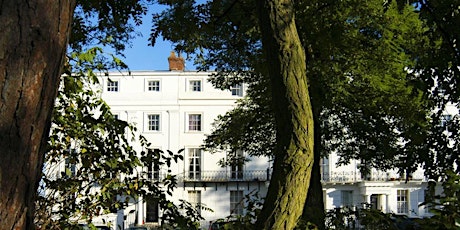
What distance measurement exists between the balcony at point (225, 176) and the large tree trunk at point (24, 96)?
143ft

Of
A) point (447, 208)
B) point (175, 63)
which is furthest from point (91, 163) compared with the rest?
point (175, 63)

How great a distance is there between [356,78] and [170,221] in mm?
14684

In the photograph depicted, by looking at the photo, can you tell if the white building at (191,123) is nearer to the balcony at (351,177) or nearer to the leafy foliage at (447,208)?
the balcony at (351,177)

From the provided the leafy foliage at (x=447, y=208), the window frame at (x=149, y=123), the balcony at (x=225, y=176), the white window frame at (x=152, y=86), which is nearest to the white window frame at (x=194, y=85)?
the white window frame at (x=152, y=86)

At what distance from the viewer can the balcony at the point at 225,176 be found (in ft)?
148

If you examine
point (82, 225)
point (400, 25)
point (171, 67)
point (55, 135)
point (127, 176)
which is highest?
point (171, 67)

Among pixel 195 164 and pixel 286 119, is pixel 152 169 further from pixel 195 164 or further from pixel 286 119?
pixel 195 164

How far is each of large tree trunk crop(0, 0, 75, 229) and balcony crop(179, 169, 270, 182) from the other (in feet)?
143

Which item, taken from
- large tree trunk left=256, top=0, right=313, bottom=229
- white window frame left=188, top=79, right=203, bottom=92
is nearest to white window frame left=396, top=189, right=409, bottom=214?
white window frame left=188, top=79, right=203, bottom=92

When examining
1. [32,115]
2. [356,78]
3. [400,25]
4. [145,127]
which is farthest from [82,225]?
[145,127]

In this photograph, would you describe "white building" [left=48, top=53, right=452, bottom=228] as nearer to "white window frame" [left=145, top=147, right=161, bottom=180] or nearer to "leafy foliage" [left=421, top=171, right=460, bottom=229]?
"white window frame" [left=145, top=147, right=161, bottom=180]

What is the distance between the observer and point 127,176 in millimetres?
4547

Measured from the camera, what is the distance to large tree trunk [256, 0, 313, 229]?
336cm

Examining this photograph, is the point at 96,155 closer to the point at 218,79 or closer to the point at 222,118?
the point at 218,79
